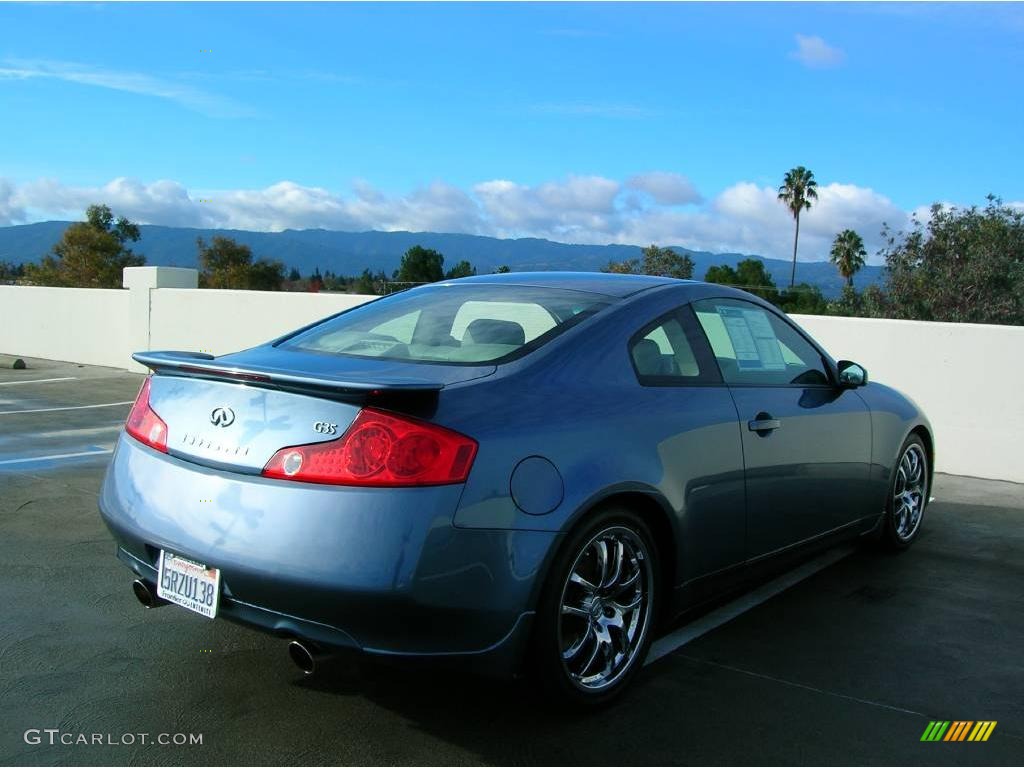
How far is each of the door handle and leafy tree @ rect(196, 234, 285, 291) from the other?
247ft

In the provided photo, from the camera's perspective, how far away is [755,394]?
4.09 m

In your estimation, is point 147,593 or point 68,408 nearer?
point 147,593

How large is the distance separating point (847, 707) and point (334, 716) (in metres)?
1.80

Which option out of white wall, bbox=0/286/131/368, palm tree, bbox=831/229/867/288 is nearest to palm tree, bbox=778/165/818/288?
palm tree, bbox=831/229/867/288

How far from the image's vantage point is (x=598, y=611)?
3.30m

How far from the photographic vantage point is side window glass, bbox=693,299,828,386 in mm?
4086

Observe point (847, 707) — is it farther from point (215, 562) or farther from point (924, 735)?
point (215, 562)

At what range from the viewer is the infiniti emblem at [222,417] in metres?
Result: 3.06

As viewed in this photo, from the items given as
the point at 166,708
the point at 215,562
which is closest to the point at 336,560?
the point at 215,562

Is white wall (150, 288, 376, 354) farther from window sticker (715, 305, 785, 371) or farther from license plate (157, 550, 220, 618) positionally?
→ license plate (157, 550, 220, 618)

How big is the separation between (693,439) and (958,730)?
52.3 inches

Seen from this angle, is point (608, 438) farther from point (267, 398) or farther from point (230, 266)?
point (230, 266)

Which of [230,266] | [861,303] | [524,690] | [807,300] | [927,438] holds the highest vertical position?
[230,266]
